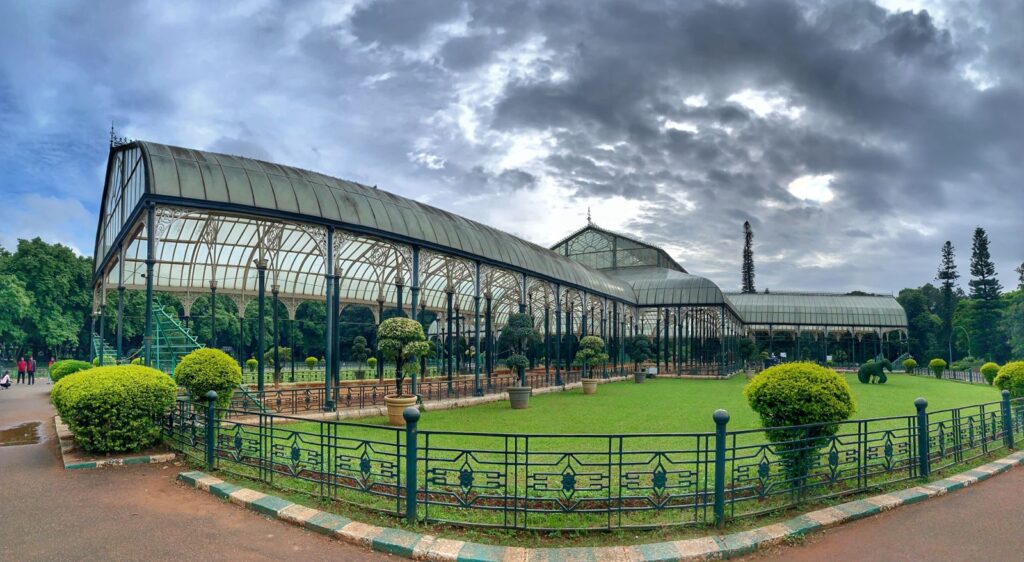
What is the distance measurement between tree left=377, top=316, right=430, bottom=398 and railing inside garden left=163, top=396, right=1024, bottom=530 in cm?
552

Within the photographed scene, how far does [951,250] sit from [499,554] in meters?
86.7

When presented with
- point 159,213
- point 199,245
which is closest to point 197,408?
point 159,213

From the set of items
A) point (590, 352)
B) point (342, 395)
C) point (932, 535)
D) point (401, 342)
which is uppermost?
point (401, 342)

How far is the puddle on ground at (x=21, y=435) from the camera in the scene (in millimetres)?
11938

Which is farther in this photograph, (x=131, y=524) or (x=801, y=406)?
(x=801, y=406)

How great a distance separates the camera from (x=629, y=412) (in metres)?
17.3

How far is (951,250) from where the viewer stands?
2813 inches

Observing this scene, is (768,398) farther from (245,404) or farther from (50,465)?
(245,404)

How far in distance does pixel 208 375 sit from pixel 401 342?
17.3 feet

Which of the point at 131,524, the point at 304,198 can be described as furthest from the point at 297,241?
the point at 131,524

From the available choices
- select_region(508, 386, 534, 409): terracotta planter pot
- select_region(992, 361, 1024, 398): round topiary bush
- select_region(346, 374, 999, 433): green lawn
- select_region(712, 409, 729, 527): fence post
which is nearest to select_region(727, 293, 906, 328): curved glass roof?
select_region(346, 374, 999, 433): green lawn

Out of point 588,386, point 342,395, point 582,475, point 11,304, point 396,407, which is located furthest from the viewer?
point 11,304

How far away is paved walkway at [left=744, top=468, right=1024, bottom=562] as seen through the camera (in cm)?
583

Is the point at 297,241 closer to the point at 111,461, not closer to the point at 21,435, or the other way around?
the point at 21,435
